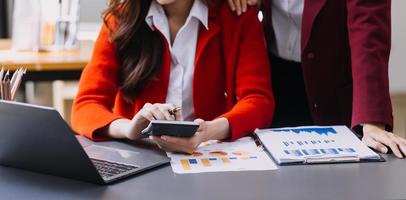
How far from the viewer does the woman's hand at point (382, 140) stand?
123 cm

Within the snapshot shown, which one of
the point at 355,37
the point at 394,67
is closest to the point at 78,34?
the point at 394,67

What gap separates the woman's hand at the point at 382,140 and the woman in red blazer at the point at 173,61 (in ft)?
0.94

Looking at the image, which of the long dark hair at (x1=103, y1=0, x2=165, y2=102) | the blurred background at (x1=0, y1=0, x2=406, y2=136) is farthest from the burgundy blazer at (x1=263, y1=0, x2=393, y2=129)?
the blurred background at (x1=0, y1=0, x2=406, y2=136)

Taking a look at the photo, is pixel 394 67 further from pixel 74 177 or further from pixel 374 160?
pixel 74 177

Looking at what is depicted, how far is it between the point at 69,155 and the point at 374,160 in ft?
1.90

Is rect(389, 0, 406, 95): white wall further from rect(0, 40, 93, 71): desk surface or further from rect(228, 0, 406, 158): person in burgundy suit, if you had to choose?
rect(0, 40, 93, 71): desk surface

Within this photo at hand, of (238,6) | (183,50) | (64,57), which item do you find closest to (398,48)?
(238,6)

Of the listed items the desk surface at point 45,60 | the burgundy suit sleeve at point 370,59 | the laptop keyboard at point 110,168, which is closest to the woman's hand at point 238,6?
the burgundy suit sleeve at point 370,59

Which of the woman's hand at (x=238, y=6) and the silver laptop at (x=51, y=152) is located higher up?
the woman's hand at (x=238, y=6)

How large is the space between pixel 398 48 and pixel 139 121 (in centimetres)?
164

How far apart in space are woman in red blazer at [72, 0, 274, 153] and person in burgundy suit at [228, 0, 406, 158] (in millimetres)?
86

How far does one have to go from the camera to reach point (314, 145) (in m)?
1.26

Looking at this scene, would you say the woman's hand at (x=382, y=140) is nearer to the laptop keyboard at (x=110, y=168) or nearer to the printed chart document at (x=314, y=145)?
the printed chart document at (x=314, y=145)

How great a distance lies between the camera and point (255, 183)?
1.06m
